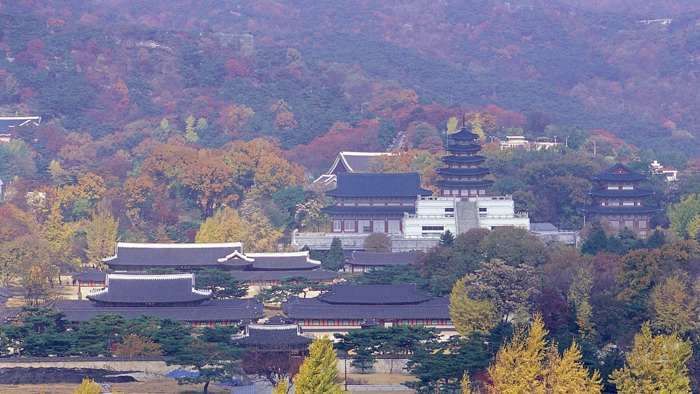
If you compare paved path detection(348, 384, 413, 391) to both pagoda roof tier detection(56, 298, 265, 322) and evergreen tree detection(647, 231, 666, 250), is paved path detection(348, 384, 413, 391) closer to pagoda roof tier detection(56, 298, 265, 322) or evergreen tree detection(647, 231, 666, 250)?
pagoda roof tier detection(56, 298, 265, 322)

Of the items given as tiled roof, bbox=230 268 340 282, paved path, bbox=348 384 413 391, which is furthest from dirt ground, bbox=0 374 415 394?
tiled roof, bbox=230 268 340 282

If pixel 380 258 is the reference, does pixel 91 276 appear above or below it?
below

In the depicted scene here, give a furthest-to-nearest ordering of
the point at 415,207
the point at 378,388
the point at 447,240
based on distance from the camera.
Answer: the point at 415,207
the point at 447,240
the point at 378,388

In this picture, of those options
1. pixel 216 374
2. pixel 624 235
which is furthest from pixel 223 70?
pixel 216 374

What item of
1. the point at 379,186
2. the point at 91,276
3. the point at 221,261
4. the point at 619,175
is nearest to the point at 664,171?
the point at 619,175

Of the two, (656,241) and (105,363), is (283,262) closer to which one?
(656,241)
